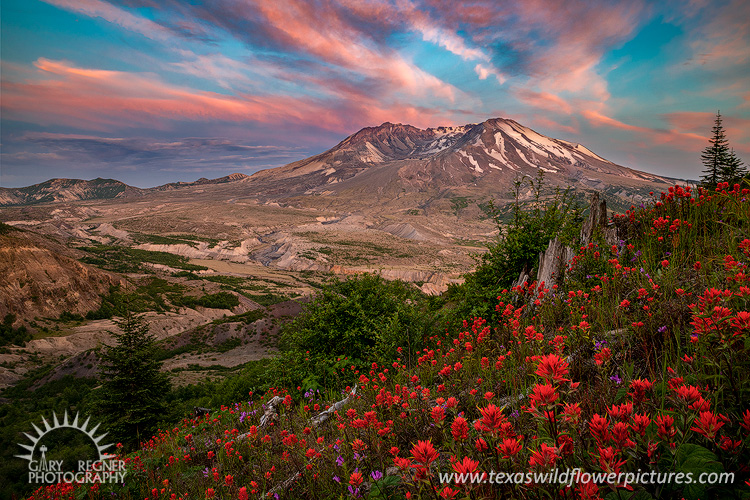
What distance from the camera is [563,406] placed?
1733 millimetres

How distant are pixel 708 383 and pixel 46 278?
7519 centimetres

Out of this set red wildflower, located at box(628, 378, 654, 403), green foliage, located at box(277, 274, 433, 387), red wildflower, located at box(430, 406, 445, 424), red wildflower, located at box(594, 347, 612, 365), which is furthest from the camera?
green foliage, located at box(277, 274, 433, 387)

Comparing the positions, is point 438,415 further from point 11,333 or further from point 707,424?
point 11,333

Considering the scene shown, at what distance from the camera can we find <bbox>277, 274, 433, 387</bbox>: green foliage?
6727 mm

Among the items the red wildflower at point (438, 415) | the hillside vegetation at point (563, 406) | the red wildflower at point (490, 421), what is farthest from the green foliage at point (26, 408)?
the red wildflower at point (490, 421)

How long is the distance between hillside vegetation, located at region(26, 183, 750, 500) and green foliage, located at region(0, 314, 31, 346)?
52.6m

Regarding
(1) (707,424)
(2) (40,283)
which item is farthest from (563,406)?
(2) (40,283)

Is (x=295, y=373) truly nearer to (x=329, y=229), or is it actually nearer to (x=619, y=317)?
(x=619, y=317)

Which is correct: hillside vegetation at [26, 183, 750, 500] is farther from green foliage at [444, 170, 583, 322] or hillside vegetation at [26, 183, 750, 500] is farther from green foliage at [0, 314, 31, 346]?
green foliage at [0, 314, 31, 346]

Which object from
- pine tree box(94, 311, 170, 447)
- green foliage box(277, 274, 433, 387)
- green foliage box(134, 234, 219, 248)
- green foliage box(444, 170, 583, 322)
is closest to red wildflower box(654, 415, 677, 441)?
green foliage box(277, 274, 433, 387)

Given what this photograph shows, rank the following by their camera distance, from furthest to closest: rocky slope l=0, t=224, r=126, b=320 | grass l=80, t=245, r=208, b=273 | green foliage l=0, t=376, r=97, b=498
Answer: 1. grass l=80, t=245, r=208, b=273
2. rocky slope l=0, t=224, r=126, b=320
3. green foliage l=0, t=376, r=97, b=498

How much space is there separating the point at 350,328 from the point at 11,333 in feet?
185

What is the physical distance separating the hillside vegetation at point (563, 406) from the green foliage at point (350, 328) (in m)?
0.18

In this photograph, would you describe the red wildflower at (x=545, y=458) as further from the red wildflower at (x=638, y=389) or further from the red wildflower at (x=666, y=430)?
the red wildflower at (x=638, y=389)
